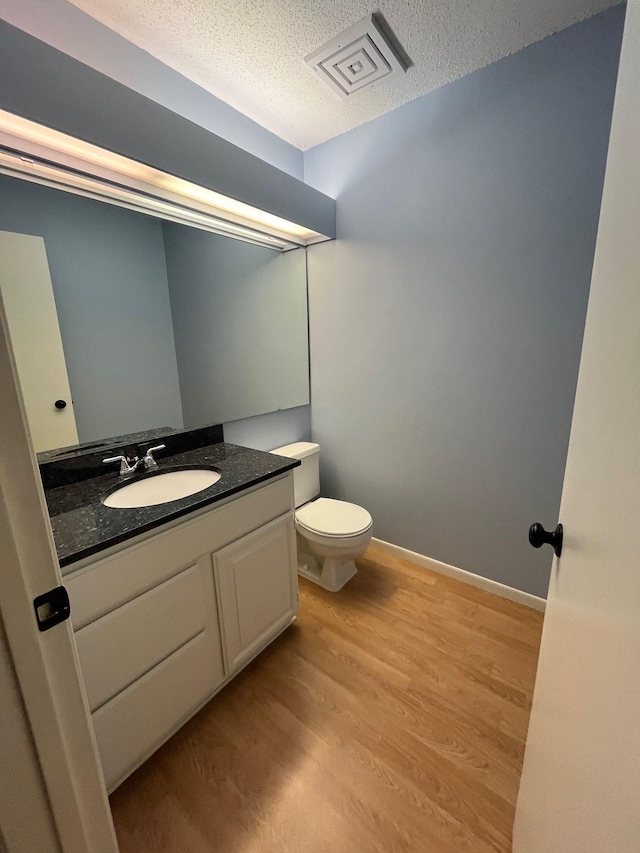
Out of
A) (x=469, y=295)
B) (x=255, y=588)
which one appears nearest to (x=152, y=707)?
(x=255, y=588)

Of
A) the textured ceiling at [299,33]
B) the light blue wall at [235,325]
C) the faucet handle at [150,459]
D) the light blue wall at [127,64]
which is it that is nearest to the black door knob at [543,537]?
the faucet handle at [150,459]

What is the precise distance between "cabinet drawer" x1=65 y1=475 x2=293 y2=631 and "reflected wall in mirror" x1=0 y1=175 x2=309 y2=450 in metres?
0.63

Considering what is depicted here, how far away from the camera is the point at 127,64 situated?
1.33 meters

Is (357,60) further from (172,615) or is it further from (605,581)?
(172,615)

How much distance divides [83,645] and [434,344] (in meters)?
1.88

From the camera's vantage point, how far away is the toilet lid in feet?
5.85

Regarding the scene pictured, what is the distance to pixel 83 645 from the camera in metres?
0.90

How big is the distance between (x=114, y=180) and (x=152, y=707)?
1.84 m

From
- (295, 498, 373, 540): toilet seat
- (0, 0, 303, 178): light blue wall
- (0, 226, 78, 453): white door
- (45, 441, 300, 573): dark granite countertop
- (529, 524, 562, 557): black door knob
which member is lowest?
(295, 498, 373, 540): toilet seat

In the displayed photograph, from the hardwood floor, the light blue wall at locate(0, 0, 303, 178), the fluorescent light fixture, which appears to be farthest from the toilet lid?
the light blue wall at locate(0, 0, 303, 178)

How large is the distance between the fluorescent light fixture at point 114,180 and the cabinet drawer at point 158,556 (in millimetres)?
1263

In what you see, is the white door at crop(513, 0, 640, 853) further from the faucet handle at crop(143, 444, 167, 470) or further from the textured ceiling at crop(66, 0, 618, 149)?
the faucet handle at crop(143, 444, 167, 470)

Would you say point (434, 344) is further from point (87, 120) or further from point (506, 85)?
point (87, 120)

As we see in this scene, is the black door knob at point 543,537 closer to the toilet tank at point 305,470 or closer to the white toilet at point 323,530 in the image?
the white toilet at point 323,530
